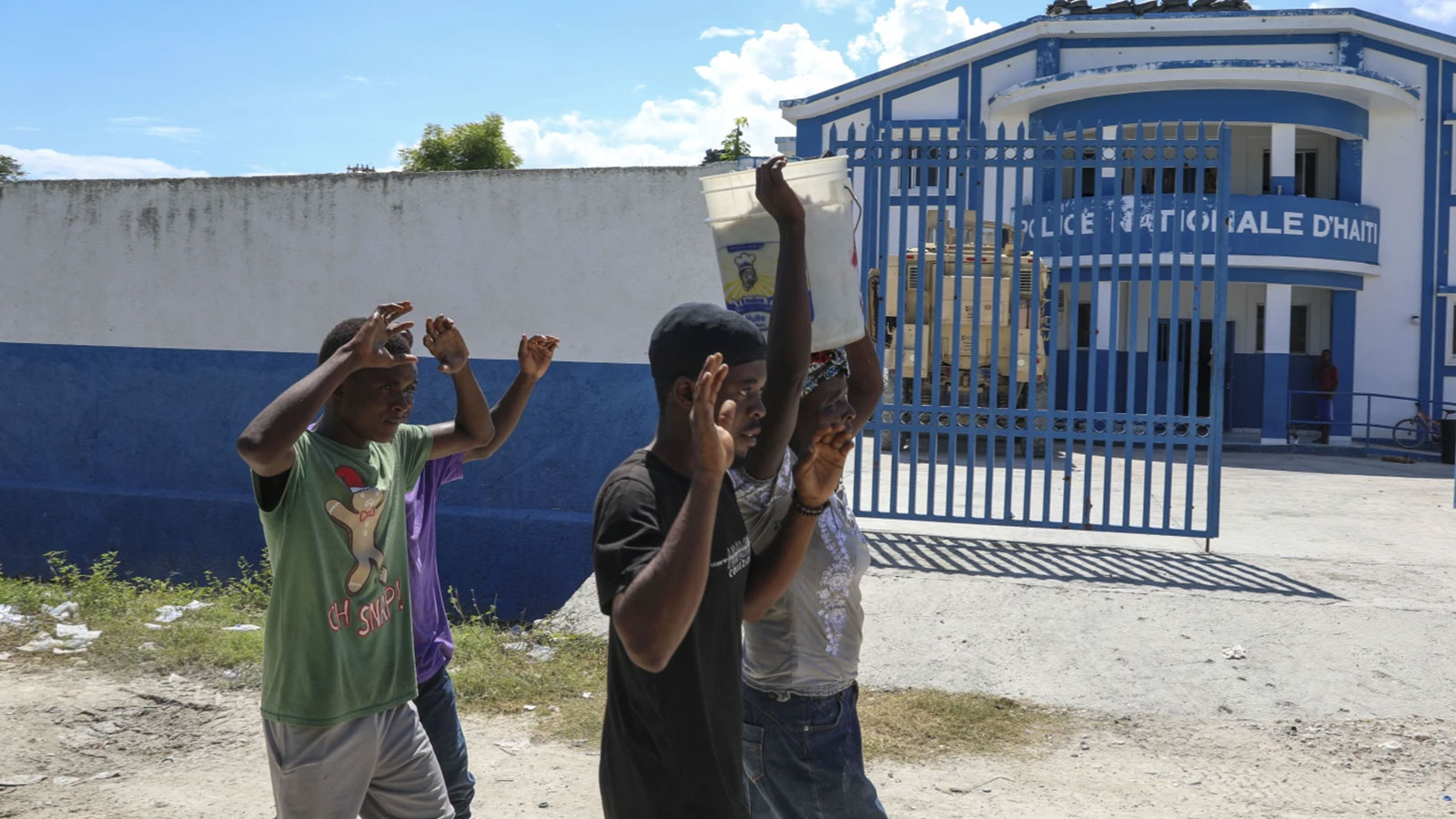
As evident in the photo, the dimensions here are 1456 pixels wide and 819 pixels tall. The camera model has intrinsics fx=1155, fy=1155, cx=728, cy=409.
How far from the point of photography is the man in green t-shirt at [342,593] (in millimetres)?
2275

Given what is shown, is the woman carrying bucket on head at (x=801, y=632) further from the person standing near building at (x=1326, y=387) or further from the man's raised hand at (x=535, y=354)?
the person standing near building at (x=1326, y=387)

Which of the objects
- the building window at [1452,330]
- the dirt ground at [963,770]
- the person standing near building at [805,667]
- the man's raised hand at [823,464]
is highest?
the building window at [1452,330]

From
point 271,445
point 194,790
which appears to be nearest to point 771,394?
point 271,445

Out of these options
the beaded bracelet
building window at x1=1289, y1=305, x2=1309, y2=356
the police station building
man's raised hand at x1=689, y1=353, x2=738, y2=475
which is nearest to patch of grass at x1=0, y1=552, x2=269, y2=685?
the beaded bracelet

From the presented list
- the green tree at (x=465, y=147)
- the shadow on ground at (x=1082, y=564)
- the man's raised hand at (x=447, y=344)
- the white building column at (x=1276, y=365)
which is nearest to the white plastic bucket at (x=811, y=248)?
the man's raised hand at (x=447, y=344)

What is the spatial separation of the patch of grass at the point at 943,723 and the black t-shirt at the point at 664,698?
2450 mm

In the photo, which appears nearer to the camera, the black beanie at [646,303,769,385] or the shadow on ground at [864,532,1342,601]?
the black beanie at [646,303,769,385]

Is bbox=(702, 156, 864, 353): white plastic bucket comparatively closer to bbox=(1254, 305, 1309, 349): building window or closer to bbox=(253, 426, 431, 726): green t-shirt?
bbox=(253, 426, 431, 726): green t-shirt

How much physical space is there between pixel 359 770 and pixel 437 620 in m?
0.58

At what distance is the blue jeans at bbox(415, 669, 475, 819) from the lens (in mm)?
2768

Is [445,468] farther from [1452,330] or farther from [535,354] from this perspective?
[1452,330]

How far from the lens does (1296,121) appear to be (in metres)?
16.6

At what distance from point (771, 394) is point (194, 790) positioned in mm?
2870

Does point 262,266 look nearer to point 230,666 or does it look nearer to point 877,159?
point 230,666
